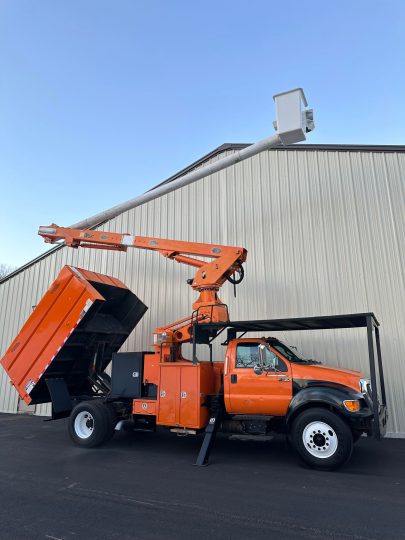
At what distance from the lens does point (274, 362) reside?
711cm

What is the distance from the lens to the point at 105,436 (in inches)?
315

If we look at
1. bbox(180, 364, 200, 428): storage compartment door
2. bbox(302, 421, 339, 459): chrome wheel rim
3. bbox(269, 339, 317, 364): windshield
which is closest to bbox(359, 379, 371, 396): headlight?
bbox(302, 421, 339, 459): chrome wheel rim

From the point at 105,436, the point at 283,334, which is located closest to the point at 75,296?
the point at 105,436

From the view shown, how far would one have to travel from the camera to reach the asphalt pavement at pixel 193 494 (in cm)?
401

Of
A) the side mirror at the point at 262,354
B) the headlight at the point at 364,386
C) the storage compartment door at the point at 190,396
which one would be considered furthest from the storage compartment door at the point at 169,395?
the headlight at the point at 364,386

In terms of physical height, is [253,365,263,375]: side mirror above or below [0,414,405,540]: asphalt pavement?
above

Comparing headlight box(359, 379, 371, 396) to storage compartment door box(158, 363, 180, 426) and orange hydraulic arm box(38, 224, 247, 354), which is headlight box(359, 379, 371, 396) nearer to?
orange hydraulic arm box(38, 224, 247, 354)

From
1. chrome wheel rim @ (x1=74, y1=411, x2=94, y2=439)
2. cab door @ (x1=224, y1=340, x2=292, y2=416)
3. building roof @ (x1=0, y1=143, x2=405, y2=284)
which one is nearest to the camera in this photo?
cab door @ (x1=224, y1=340, x2=292, y2=416)

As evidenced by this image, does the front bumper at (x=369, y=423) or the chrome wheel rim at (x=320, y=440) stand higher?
the front bumper at (x=369, y=423)

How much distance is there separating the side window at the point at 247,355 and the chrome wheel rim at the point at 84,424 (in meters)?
3.51

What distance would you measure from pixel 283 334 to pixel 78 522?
765 centimetres

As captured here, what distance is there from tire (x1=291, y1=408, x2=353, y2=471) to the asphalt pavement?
0.19 meters

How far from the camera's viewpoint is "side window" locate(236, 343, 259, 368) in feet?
24.0

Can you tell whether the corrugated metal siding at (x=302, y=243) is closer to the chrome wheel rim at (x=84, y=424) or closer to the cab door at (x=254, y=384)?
the cab door at (x=254, y=384)
